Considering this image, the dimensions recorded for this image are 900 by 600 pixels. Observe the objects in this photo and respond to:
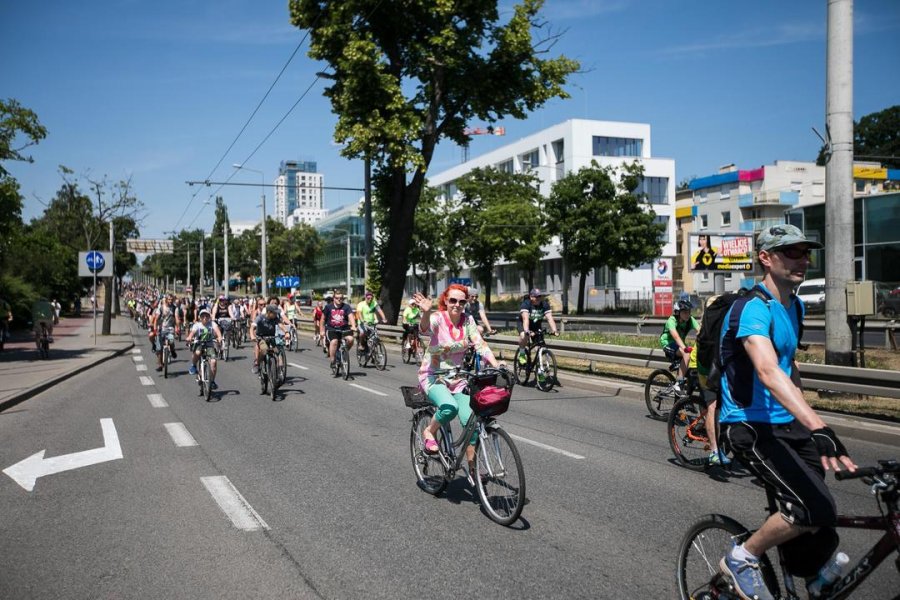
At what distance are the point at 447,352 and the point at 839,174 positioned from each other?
768cm

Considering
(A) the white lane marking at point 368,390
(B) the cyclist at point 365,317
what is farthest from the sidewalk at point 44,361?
(B) the cyclist at point 365,317

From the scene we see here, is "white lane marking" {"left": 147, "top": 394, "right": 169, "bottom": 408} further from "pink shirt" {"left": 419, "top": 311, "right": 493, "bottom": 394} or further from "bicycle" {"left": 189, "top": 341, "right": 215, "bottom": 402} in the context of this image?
"pink shirt" {"left": 419, "top": 311, "right": 493, "bottom": 394}

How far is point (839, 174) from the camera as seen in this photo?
10.7 metres

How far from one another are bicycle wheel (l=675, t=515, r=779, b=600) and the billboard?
120 ft

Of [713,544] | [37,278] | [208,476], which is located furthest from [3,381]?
[37,278]

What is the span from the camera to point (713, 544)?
349cm

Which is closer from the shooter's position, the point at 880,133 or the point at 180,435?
the point at 180,435

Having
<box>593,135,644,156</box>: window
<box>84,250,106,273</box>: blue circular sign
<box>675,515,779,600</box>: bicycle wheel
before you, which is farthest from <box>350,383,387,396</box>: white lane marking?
<box>593,135,644,156</box>: window

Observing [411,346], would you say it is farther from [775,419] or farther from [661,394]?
[775,419]

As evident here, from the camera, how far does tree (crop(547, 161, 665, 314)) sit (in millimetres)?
48812

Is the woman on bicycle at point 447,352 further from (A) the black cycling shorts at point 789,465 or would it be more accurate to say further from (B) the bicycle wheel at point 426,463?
(A) the black cycling shorts at point 789,465

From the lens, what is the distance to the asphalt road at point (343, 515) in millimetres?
4266

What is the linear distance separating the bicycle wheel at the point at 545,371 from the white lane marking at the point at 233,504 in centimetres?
794

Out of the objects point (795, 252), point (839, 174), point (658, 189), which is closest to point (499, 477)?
point (795, 252)
